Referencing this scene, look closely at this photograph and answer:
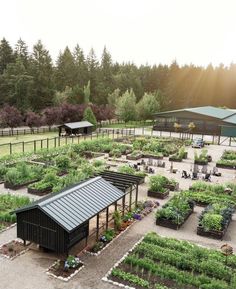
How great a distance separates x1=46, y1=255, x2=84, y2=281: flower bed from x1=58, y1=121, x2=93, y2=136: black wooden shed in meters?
29.2

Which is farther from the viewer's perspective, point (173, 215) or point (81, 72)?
point (81, 72)

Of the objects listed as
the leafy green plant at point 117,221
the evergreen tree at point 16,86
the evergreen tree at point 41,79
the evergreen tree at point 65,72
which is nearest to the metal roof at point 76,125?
the evergreen tree at point 16,86

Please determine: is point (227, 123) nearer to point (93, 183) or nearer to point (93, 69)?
point (93, 183)

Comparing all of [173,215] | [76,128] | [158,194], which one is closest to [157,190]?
[158,194]

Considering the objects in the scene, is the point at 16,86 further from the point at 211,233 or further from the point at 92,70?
the point at 211,233

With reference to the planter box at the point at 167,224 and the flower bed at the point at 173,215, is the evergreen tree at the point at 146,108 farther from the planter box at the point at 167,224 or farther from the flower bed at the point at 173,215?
the planter box at the point at 167,224

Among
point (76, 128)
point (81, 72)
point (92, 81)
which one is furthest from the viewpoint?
point (92, 81)

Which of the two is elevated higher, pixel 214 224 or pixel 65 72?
pixel 65 72

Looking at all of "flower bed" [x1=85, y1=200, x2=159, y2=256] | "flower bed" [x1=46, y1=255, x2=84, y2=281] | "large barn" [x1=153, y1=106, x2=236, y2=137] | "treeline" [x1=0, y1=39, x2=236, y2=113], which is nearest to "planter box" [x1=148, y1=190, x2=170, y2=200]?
"flower bed" [x1=85, y1=200, x2=159, y2=256]

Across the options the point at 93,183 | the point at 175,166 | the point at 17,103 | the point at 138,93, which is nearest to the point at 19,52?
the point at 17,103

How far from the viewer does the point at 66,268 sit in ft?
31.6

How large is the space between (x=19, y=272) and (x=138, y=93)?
71.7 m

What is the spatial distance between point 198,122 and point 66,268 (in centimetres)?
4048

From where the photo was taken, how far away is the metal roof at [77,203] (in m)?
9.85
